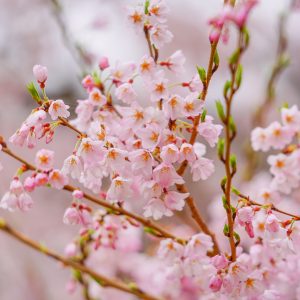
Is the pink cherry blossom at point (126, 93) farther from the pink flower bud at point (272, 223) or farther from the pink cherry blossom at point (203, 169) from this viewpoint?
the pink flower bud at point (272, 223)

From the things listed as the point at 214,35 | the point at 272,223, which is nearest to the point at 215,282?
the point at 272,223

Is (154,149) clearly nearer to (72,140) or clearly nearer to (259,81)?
(72,140)

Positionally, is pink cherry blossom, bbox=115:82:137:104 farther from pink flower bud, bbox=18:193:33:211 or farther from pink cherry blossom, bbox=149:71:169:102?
pink flower bud, bbox=18:193:33:211

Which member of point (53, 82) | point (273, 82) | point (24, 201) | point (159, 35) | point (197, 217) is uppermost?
point (53, 82)

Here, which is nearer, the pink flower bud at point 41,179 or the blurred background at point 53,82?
the pink flower bud at point 41,179

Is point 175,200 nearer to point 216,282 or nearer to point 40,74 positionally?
point 216,282

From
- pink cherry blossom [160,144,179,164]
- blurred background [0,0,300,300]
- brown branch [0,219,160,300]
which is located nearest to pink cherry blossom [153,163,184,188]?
pink cherry blossom [160,144,179,164]

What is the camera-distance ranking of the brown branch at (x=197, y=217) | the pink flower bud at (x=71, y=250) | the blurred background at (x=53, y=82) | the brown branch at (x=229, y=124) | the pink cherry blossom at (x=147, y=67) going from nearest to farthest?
1. the brown branch at (x=229, y=124)
2. the pink cherry blossom at (x=147, y=67)
3. the brown branch at (x=197, y=217)
4. the pink flower bud at (x=71, y=250)
5. the blurred background at (x=53, y=82)

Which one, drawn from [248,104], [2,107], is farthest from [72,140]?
[248,104]

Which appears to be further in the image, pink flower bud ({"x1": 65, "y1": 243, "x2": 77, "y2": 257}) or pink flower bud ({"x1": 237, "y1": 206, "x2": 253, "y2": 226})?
pink flower bud ({"x1": 65, "y1": 243, "x2": 77, "y2": 257})

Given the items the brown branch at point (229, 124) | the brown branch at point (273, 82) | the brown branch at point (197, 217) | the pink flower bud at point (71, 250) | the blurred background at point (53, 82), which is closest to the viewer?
the brown branch at point (229, 124)

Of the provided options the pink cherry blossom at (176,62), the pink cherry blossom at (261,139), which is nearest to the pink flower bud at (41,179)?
the pink cherry blossom at (176,62)
